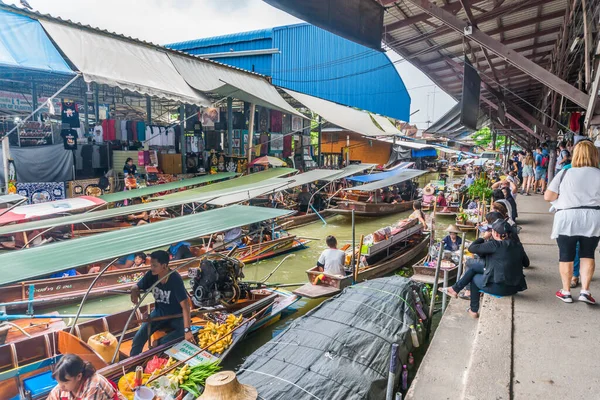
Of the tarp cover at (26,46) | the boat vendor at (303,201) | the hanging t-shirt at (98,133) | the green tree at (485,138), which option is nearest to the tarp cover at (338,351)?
the tarp cover at (26,46)

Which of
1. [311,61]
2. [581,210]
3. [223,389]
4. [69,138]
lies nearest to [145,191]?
[69,138]

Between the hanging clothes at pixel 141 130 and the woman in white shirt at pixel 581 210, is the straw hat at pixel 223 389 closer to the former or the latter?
the woman in white shirt at pixel 581 210

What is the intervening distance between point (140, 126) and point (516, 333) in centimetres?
1452

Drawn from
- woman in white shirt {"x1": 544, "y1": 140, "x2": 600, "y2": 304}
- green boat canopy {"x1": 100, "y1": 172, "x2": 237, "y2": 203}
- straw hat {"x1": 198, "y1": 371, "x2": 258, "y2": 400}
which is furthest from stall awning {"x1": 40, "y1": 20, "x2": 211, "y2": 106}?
woman in white shirt {"x1": 544, "y1": 140, "x2": 600, "y2": 304}

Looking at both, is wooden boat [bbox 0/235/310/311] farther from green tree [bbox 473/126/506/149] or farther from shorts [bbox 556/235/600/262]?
green tree [bbox 473/126/506/149]

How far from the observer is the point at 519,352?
11.6 feet

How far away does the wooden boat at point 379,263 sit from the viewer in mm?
7621

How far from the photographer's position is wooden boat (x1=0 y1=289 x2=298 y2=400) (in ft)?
15.2

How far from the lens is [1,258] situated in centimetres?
427

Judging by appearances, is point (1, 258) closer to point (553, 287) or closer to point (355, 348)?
point (355, 348)

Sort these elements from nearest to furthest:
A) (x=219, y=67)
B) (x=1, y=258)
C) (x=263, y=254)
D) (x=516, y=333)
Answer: (x=516, y=333), (x=1, y=258), (x=263, y=254), (x=219, y=67)

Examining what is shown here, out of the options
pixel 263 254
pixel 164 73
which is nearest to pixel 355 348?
pixel 263 254

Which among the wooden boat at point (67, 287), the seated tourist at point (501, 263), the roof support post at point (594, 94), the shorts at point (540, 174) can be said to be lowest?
the wooden boat at point (67, 287)

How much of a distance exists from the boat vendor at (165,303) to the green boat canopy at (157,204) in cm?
199
